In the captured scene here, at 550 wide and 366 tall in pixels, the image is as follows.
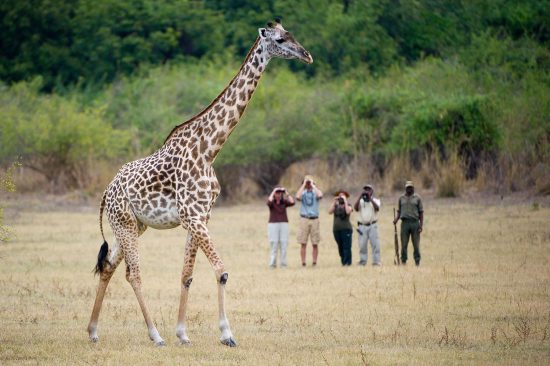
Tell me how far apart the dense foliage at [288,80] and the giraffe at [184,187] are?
75.2 ft

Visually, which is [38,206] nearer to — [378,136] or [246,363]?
[378,136]

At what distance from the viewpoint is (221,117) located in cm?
1316

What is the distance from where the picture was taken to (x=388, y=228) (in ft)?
94.9

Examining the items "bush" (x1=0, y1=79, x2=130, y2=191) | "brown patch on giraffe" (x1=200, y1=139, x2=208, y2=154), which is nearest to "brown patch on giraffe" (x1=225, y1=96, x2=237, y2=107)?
"brown patch on giraffe" (x1=200, y1=139, x2=208, y2=154)

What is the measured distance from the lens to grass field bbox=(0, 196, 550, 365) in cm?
1211

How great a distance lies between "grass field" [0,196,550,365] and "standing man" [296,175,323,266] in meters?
0.47

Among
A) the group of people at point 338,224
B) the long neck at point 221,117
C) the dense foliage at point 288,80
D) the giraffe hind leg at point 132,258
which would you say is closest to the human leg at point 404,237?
the group of people at point 338,224

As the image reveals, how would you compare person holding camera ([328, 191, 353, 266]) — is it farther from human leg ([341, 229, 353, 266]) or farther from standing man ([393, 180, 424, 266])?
standing man ([393, 180, 424, 266])

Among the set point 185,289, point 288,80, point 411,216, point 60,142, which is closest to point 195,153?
point 185,289

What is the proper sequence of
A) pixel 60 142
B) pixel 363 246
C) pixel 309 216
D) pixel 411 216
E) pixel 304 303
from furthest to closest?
pixel 60 142 → pixel 309 216 → pixel 363 246 → pixel 411 216 → pixel 304 303

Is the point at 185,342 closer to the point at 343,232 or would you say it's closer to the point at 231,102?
the point at 231,102

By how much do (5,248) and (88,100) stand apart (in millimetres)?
25427

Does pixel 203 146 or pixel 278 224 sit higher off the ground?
pixel 203 146

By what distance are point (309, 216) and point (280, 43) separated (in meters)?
9.37
